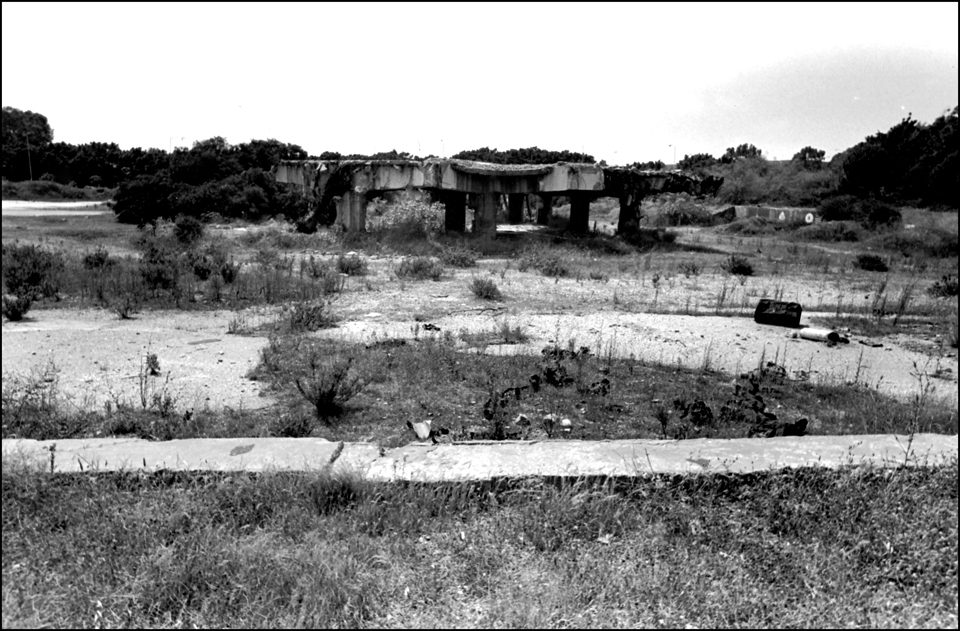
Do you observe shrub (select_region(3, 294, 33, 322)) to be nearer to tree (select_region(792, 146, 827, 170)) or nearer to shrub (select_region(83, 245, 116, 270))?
shrub (select_region(83, 245, 116, 270))

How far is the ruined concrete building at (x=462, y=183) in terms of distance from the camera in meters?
19.3

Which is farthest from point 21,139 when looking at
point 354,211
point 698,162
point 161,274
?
point 698,162

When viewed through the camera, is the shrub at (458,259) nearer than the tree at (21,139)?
No

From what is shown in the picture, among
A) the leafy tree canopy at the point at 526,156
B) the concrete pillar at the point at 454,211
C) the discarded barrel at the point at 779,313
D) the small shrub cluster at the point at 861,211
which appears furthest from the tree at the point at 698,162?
the discarded barrel at the point at 779,313

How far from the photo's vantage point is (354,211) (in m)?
19.8

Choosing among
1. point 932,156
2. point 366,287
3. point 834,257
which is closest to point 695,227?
point 932,156

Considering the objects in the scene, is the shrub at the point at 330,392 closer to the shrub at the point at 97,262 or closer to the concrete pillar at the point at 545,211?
the shrub at the point at 97,262

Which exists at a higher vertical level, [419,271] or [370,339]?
[419,271]

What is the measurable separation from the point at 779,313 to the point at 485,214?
1247cm

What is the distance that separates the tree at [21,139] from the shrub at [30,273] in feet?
10.3

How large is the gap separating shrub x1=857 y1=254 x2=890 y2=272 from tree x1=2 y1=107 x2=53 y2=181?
52.6 feet

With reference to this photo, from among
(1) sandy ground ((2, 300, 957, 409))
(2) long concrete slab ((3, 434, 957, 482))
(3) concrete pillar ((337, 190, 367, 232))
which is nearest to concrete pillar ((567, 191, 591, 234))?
(3) concrete pillar ((337, 190, 367, 232))

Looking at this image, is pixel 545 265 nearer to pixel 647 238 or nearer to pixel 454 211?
pixel 454 211

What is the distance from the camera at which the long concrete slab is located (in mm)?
3361
